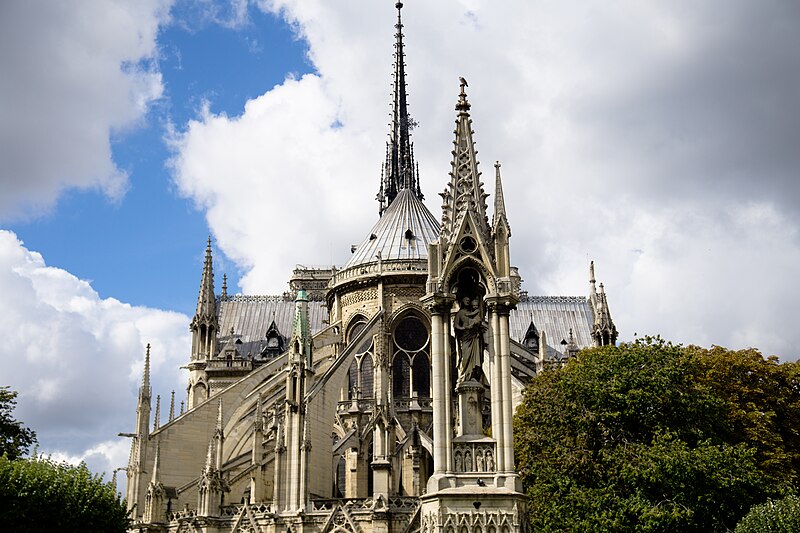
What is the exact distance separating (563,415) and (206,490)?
1667cm

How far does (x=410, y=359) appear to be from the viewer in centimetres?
4984

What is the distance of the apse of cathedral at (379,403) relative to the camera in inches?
532

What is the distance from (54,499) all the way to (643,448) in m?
16.6

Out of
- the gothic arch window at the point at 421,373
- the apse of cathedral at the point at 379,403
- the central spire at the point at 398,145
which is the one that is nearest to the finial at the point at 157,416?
the apse of cathedral at the point at 379,403

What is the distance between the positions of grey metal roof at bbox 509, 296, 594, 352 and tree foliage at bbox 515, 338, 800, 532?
3929 centimetres

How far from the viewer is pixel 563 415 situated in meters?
27.5

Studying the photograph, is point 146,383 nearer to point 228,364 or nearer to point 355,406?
point 355,406

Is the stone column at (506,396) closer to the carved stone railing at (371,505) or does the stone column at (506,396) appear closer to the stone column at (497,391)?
the stone column at (497,391)

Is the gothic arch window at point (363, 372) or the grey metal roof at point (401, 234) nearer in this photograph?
the gothic arch window at point (363, 372)

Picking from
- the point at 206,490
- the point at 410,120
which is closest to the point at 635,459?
the point at 206,490

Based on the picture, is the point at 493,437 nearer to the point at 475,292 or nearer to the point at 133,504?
the point at 475,292

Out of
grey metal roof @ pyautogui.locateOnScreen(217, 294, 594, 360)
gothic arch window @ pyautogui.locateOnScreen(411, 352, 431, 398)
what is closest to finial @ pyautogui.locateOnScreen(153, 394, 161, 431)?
gothic arch window @ pyautogui.locateOnScreen(411, 352, 431, 398)

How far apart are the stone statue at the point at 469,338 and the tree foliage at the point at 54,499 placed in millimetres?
17218

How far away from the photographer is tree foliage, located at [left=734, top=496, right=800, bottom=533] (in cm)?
2003
